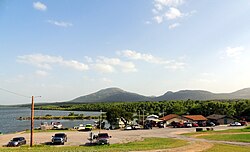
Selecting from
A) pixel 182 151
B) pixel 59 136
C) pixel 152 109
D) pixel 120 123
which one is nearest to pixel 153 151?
pixel 182 151

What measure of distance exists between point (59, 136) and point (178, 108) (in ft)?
250

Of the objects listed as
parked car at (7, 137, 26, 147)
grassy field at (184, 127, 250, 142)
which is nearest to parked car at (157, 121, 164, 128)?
grassy field at (184, 127, 250, 142)

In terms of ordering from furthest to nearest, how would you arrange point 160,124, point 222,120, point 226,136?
point 222,120 < point 160,124 < point 226,136

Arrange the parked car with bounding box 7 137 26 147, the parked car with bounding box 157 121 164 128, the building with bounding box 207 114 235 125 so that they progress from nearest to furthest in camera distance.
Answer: the parked car with bounding box 7 137 26 147 < the parked car with bounding box 157 121 164 128 < the building with bounding box 207 114 235 125

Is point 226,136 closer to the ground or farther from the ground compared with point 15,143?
closer to the ground

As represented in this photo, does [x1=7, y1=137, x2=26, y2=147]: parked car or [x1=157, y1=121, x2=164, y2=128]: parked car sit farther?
[x1=157, y1=121, x2=164, y2=128]: parked car

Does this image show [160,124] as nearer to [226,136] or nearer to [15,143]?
[226,136]

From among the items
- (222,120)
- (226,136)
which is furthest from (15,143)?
(222,120)

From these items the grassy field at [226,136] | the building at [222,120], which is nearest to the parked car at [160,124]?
the building at [222,120]

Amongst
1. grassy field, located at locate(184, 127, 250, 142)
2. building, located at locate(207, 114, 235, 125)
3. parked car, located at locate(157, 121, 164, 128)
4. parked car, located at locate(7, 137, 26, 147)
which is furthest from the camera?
building, located at locate(207, 114, 235, 125)

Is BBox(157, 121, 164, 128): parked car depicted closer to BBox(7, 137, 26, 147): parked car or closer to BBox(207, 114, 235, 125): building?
BBox(207, 114, 235, 125): building

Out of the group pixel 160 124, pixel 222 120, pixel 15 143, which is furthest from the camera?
pixel 222 120

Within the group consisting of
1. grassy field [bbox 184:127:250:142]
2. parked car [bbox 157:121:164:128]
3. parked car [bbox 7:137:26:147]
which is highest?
parked car [bbox 7:137:26:147]

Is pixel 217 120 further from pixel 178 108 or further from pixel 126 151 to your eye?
pixel 126 151
